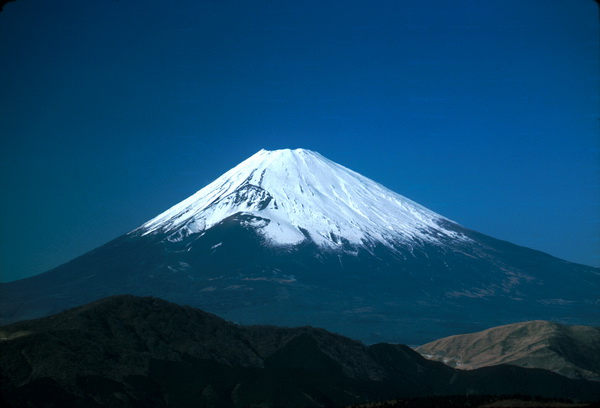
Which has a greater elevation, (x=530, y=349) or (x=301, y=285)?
(x=301, y=285)

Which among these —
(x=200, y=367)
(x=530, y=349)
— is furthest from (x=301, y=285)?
(x=200, y=367)

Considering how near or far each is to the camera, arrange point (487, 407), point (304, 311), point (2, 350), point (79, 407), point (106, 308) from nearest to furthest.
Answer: point (487, 407)
point (79, 407)
point (2, 350)
point (106, 308)
point (304, 311)

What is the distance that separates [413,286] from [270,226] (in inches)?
1514

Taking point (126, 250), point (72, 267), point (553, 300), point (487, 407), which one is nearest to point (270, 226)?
point (126, 250)

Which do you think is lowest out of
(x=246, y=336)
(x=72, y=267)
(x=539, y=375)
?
(x=539, y=375)

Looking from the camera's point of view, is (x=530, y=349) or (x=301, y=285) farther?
(x=301, y=285)

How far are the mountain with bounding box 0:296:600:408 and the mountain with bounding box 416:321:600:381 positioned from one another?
26.9ft

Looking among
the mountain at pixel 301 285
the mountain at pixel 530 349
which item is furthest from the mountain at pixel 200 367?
the mountain at pixel 301 285

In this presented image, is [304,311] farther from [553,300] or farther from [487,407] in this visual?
[487,407]

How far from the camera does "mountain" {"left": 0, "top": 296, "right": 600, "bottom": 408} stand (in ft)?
210

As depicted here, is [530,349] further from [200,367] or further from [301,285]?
[301,285]

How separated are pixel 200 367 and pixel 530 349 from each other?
4589 cm

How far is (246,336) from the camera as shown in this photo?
265 feet

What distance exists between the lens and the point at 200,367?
70.2m
